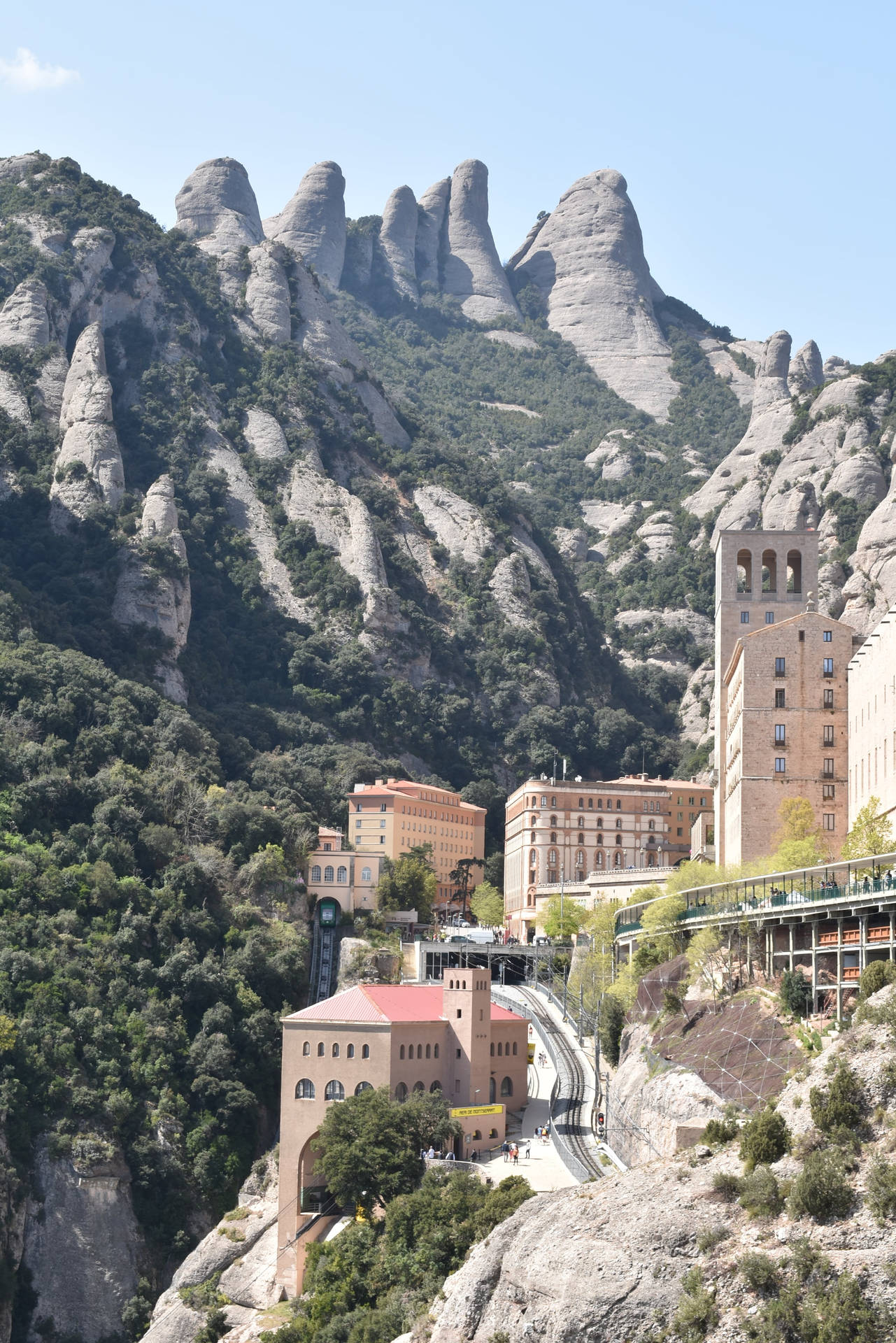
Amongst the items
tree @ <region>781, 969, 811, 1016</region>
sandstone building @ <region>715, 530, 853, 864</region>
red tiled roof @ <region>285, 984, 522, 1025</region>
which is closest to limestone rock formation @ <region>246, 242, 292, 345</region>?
sandstone building @ <region>715, 530, 853, 864</region>

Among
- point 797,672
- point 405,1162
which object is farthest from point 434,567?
point 405,1162

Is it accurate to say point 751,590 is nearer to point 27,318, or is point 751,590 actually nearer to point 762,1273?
point 762,1273

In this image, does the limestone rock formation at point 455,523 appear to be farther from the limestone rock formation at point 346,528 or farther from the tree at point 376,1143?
the tree at point 376,1143

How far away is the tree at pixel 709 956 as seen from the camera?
57688mm

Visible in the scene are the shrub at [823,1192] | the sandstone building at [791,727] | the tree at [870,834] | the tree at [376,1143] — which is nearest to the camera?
the shrub at [823,1192]

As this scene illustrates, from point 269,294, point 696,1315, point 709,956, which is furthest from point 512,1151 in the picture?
point 269,294

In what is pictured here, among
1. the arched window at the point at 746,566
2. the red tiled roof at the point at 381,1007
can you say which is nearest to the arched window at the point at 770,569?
the arched window at the point at 746,566

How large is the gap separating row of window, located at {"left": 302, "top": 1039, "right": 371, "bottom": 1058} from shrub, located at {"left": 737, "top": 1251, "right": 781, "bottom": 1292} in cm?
3985

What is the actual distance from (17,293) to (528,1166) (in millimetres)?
120630

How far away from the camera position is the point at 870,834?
60500 mm

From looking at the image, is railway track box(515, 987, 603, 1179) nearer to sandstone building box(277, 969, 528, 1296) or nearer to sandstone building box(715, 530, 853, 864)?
sandstone building box(277, 969, 528, 1296)

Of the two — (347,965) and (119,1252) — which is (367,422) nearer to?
(347,965)

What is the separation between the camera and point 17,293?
158000 millimetres

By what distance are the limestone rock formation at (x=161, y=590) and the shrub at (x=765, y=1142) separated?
9964 centimetres
